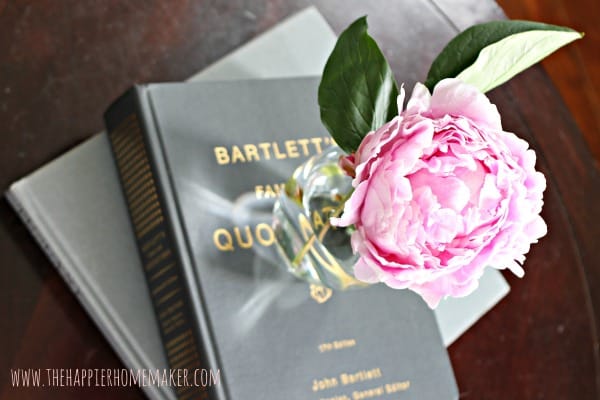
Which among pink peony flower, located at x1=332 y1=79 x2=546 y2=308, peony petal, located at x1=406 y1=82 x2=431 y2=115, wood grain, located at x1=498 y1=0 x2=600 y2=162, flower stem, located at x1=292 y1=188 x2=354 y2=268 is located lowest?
wood grain, located at x1=498 y1=0 x2=600 y2=162

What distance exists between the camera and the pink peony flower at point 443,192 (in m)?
0.34

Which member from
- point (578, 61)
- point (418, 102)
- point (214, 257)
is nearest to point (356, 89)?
point (418, 102)

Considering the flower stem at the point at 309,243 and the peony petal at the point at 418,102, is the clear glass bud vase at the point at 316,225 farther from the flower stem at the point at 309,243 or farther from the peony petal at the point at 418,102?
the peony petal at the point at 418,102

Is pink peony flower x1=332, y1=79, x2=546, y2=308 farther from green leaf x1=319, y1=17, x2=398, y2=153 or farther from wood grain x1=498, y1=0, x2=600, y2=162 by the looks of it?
wood grain x1=498, y1=0, x2=600, y2=162

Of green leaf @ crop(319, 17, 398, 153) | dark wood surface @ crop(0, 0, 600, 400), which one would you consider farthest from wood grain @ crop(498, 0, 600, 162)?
green leaf @ crop(319, 17, 398, 153)

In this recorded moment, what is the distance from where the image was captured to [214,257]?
51 centimetres

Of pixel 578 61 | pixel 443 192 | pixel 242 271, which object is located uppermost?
pixel 443 192

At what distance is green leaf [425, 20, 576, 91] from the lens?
41 cm

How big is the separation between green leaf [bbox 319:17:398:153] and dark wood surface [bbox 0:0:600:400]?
230 millimetres

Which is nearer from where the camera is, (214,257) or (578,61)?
(214,257)

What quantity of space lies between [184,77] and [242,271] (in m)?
0.18

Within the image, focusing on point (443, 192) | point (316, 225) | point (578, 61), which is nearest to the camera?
point (443, 192)

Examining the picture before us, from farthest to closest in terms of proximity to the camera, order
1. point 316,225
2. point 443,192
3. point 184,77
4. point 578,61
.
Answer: point 578,61
point 184,77
point 316,225
point 443,192

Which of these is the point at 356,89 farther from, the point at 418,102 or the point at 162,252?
the point at 162,252
